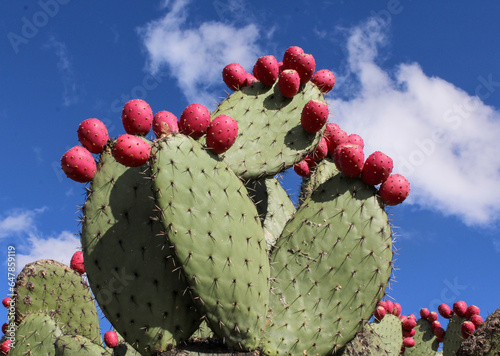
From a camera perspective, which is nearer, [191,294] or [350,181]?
[191,294]

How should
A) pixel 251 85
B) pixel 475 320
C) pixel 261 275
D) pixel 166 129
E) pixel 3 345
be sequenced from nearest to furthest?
pixel 261 275 → pixel 166 129 → pixel 251 85 → pixel 3 345 → pixel 475 320

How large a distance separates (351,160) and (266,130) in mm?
604

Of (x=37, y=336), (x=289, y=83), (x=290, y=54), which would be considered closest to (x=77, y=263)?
(x=37, y=336)

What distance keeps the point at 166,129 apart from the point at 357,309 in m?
1.41

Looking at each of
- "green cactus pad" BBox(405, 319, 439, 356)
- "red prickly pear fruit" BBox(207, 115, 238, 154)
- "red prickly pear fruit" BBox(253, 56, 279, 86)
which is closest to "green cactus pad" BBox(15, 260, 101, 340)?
"red prickly pear fruit" BBox(207, 115, 238, 154)

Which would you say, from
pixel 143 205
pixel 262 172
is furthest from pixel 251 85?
pixel 143 205

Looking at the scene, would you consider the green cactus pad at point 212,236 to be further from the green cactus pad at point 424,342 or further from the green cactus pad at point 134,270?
the green cactus pad at point 424,342

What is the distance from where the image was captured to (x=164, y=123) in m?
2.56

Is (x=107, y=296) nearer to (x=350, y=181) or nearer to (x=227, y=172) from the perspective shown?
(x=227, y=172)

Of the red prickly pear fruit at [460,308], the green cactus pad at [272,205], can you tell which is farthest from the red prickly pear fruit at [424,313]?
the green cactus pad at [272,205]

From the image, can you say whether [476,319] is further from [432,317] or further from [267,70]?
[267,70]

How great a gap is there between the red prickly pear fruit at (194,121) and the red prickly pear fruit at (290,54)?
119 centimetres

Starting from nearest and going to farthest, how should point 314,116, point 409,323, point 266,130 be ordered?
point 314,116 < point 266,130 < point 409,323

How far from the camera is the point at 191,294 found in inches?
85.3
